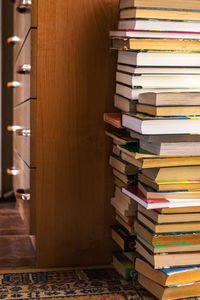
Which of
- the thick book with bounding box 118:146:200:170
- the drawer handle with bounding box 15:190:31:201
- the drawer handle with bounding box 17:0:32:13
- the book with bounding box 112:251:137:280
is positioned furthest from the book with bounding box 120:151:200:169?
the drawer handle with bounding box 17:0:32:13

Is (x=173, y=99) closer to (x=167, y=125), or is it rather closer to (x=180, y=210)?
(x=167, y=125)

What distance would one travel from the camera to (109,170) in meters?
1.67

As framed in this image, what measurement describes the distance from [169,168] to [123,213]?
9.6 inches

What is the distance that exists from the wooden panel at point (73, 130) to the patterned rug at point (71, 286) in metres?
0.08

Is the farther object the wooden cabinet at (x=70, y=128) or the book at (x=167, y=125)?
the wooden cabinet at (x=70, y=128)

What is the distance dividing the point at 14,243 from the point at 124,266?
53 cm

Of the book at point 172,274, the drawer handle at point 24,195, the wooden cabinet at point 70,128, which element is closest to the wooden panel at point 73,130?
the wooden cabinet at point 70,128

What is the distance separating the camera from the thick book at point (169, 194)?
4.37 feet

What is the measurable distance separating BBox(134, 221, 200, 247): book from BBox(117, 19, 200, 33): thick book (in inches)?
19.5

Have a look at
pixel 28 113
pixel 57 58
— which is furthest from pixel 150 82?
pixel 28 113

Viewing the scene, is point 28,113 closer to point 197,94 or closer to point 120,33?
point 120,33

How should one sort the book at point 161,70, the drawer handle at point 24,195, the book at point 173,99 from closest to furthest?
the book at point 173,99 < the book at point 161,70 < the drawer handle at point 24,195

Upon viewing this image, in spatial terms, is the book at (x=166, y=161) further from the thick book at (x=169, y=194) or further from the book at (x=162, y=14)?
the book at (x=162, y=14)

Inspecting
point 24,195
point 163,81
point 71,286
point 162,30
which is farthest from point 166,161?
point 24,195
